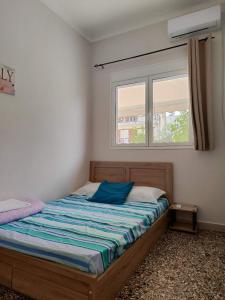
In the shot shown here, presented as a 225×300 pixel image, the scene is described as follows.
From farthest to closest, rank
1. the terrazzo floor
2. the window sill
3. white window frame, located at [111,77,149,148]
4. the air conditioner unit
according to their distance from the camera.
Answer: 1. white window frame, located at [111,77,149,148]
2. the window sill
3. the air conditioner unit
4. the terrazzo floor

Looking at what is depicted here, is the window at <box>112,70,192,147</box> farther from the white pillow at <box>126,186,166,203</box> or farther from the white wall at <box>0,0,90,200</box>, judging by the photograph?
the white pillow at <box>126,186,166,203</box>

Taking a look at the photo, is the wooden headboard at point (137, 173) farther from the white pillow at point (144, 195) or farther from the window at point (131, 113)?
the window at point (131, 113)

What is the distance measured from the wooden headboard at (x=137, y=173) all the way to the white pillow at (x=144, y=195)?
0.22 meters

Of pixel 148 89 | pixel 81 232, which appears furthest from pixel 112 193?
pixel 148 89

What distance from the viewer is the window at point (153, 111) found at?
3.25 metres

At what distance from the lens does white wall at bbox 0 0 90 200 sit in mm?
2484

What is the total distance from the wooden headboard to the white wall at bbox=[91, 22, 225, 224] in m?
0.10

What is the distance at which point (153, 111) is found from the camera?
346cm

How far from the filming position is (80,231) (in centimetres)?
180

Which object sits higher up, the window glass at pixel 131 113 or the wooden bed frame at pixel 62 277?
the window glass at pixel 131 113

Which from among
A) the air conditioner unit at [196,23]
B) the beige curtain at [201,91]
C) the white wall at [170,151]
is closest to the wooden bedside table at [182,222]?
the white wall at [170,151]

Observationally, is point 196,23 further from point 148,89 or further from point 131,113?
point 131,113

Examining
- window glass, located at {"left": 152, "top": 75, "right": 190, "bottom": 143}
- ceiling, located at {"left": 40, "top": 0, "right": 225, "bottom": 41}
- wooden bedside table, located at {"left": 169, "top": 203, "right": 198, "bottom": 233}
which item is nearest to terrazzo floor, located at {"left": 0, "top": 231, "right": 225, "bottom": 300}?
wooden bedside table, located at {"left": 169, "top": 203, "right": 198, "bottom": 233}

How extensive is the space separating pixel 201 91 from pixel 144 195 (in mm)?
1580
